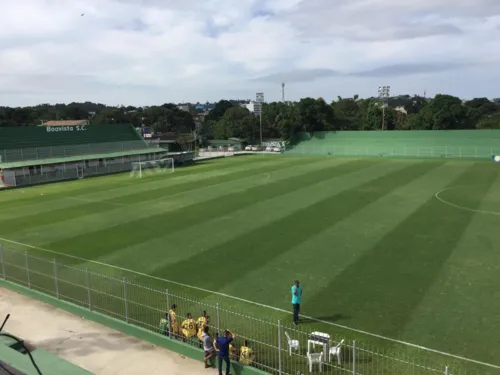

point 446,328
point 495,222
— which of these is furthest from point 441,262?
point 495,222

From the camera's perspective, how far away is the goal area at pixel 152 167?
190 feet

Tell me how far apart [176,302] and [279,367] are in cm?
601

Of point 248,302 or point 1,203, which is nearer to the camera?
point 248,302

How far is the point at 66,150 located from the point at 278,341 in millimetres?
55258

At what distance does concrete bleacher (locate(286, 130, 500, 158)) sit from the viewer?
73500 mm

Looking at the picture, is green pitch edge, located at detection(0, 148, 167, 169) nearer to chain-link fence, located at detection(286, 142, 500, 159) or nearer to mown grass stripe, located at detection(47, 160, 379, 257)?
mown grass stripe, located at detection(47, 160, 379, 257)

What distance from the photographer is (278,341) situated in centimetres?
1210

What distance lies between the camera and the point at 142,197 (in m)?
38.5

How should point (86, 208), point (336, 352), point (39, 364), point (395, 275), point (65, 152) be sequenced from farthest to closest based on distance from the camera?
1. point (65, 152)
2. point (86, 208)
3. point (395, 275)
4. point (336, 352)
5. point (39, 364)

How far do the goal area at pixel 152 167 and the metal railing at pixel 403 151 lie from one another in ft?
88.6

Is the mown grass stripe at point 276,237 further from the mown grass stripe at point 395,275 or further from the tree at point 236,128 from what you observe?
the tree at point 236,128

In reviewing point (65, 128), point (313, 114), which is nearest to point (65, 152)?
point (65, 128)

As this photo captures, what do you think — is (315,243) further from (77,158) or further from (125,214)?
(77,158)

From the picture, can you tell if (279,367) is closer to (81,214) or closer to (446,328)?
(446,328)
